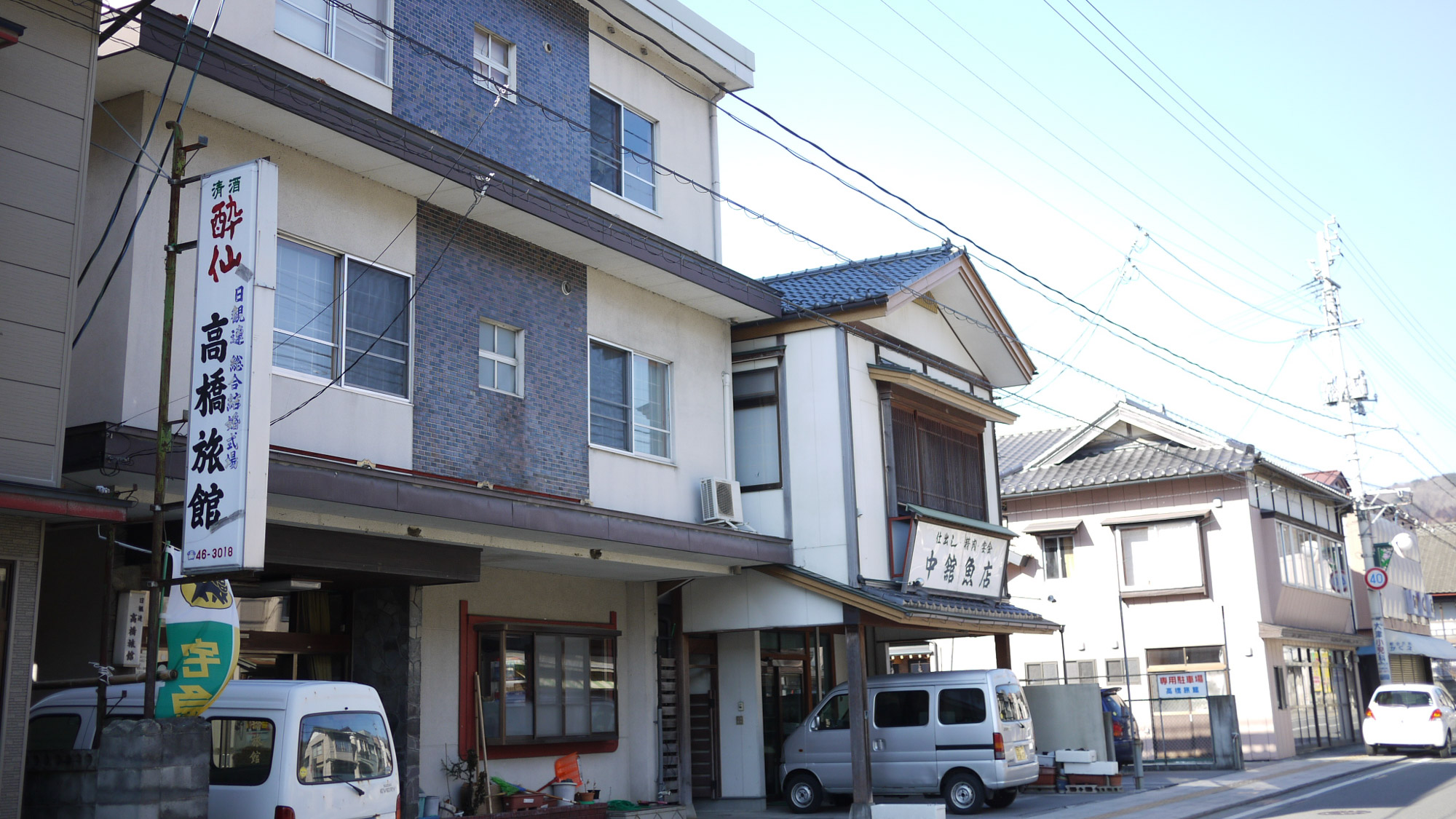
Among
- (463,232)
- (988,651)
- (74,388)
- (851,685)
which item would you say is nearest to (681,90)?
(463,232)

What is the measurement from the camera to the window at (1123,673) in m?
30.4

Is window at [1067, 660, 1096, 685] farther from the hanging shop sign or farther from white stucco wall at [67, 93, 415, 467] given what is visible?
white stucco wall at [67, 93, 415, 467]

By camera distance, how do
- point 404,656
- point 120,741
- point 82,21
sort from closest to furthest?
point 120,741 < point 82,21 < point 404,656

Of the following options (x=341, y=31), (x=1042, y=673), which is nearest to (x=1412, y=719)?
Answer: (x=1042, y=673)

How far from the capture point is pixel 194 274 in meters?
10.9

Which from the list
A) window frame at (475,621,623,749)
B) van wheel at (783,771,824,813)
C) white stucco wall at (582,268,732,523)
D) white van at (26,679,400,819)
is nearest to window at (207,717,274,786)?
white van at (26,679,400,819)

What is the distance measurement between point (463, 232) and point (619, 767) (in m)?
8.03

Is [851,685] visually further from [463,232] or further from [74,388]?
[74,388]

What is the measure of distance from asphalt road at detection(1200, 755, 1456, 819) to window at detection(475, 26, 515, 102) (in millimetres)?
13664

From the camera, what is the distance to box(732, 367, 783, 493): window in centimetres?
1880

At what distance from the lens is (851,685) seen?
1716 centimetres

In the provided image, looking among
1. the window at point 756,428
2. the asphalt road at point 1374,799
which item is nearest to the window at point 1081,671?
the asphalt road at point 1374,799

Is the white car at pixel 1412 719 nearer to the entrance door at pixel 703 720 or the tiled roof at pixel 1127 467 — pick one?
the tiled roof at pixel 1127 467

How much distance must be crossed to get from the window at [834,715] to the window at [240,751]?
1084 centimetres
